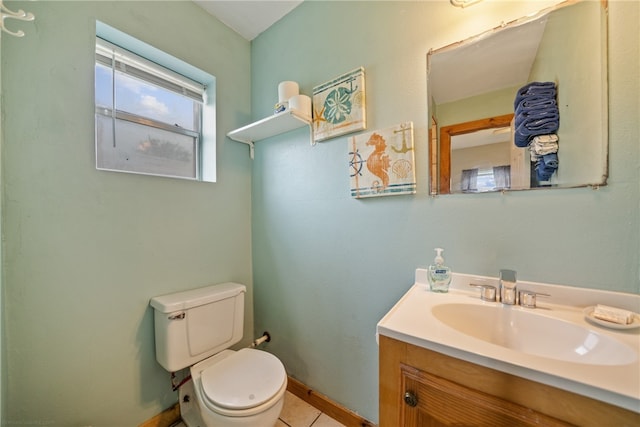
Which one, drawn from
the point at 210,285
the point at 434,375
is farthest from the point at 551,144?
the point at 210,285

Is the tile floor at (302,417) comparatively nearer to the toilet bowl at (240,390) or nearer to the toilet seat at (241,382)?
the toilet bowl at (240,390)

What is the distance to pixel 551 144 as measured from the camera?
81cm

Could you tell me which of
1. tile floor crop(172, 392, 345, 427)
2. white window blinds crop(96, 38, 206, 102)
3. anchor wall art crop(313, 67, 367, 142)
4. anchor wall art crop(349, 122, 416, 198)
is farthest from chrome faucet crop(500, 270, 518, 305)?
white window blinds crop(96, 38, 206, 102)

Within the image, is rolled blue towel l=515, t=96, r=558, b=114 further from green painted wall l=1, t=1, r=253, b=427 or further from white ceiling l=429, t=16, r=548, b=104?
green painted wall l=1, t=1, r=253, b=427

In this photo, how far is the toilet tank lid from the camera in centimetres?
117

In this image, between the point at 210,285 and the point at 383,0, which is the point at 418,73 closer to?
the point at 383,0

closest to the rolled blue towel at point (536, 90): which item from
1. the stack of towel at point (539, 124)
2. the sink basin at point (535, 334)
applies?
the stack of towel at point (539, 124)

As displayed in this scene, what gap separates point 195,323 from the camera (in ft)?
4.05

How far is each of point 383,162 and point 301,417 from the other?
58.9 inches

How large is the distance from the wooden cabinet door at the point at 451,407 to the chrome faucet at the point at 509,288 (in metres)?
0.39

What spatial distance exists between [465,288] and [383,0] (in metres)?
1.40

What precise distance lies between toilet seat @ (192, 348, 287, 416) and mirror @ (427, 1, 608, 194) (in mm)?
1137

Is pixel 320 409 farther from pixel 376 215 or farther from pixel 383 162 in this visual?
pixel 383 162

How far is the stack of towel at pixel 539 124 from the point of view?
31.9 inches
